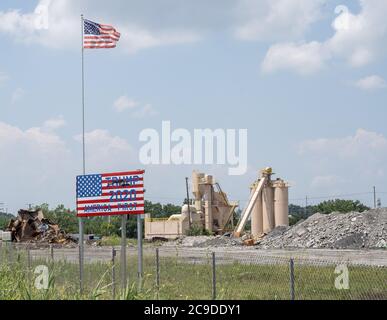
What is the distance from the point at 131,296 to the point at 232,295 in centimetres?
776

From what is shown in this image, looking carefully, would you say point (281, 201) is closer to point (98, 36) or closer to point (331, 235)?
point (331, 235)

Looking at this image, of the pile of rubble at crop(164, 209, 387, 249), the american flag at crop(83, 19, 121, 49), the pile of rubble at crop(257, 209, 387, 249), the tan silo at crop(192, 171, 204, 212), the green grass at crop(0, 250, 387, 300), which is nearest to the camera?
the green grass at crop(0, 250, 387, 300)

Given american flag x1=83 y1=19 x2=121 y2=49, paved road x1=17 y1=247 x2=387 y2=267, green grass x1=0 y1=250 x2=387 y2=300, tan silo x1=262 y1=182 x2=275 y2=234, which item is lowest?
paved road x1=17 y1=247 x2=387 y2=267

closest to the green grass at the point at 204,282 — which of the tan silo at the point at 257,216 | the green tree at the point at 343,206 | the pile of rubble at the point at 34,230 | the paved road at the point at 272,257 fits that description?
the paved road at the point at 272,257

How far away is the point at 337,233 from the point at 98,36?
922 inches

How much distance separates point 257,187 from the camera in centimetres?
7181

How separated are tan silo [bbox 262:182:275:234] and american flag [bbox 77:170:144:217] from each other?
54.6m

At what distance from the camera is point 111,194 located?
17656 millimetres

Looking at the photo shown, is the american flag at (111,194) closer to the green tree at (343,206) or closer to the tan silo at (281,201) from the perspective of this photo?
the tan silo at (281,201)

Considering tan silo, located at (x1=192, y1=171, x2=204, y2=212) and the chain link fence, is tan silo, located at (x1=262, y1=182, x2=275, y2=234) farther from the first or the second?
the chain link fence

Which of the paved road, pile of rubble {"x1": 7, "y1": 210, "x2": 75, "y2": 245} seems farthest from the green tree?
the paved road

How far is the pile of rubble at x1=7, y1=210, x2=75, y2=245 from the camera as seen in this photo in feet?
206

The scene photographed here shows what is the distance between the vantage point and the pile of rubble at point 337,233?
167 ft

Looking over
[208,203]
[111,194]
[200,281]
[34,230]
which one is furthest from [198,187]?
[111,194]
